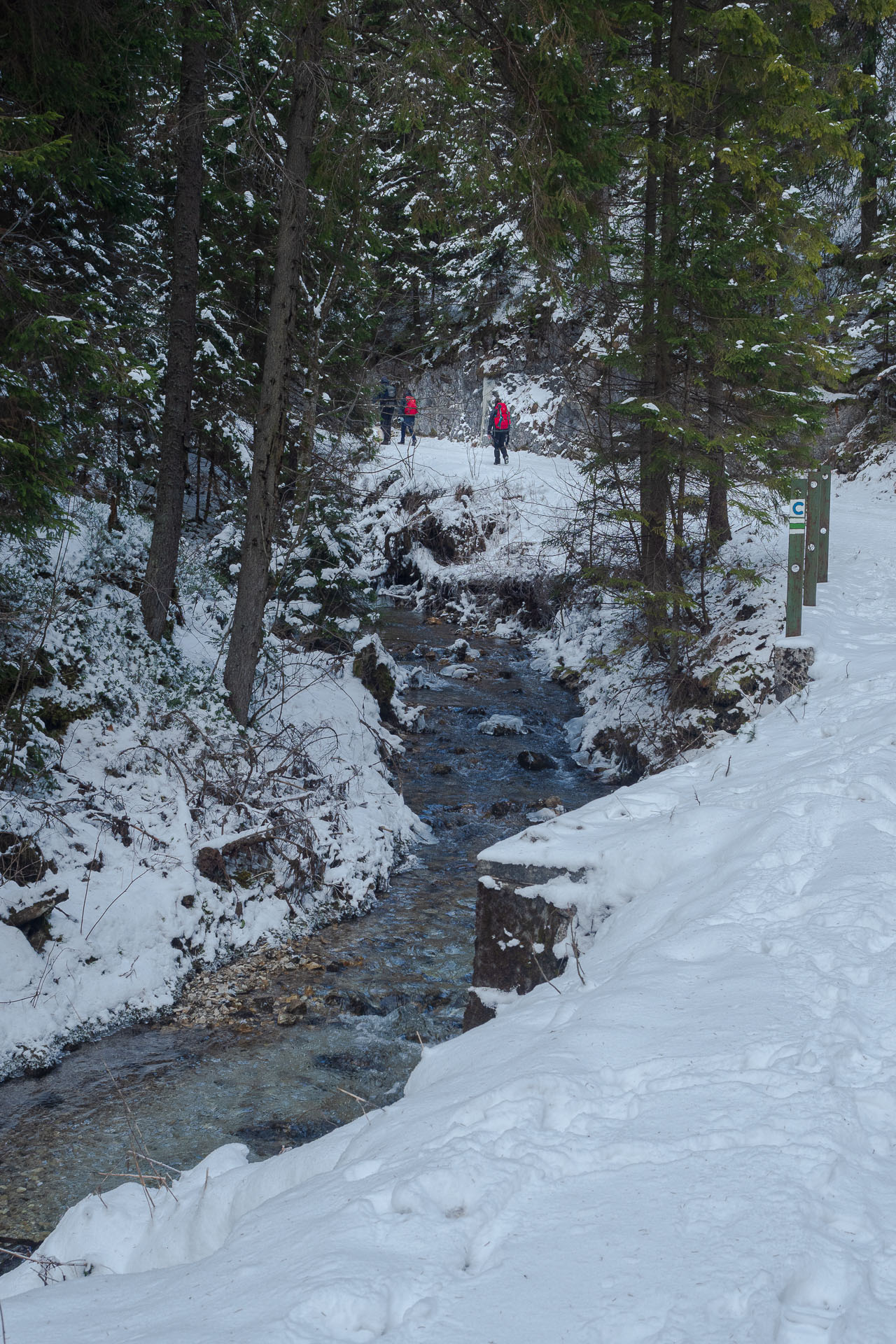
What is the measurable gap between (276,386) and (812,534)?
6.30m

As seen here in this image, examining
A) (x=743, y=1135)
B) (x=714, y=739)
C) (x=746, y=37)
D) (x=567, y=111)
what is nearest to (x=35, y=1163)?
(x=743, y=1135)

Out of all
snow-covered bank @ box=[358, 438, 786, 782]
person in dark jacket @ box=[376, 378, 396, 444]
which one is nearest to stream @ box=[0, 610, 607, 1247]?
snow-covered bank @ box=[358, 438, 786, 782]

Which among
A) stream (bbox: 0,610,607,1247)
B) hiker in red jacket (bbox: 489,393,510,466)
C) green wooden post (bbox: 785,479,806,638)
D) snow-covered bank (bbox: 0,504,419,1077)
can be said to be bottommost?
stream (bbox: 0,610,607,1247)

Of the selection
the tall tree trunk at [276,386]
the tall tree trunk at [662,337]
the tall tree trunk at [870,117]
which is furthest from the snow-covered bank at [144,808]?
the tall tree trunk at [870,117]

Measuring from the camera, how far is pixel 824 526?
12.6 metres

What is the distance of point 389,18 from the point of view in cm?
970

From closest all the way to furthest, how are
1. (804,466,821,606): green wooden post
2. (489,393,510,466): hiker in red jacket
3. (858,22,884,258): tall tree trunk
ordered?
(804,466,821,606): green wooden post
(858,22,884,258): tall tree trunk
(489,393,510,466): hiker in red jacket

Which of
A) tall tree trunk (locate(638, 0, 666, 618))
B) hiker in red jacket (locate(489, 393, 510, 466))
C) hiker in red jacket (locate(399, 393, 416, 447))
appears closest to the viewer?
tall tree trunk (locate(638, 0, 666, 618))

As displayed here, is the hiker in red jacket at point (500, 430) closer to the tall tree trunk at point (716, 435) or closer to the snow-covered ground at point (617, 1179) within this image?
the tall tree trunk at point (716, 435)

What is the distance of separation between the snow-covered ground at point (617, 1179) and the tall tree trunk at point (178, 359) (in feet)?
23.1

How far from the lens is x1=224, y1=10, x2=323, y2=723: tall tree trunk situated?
8.91 meters

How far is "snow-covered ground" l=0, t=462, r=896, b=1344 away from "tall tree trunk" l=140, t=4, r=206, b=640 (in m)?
7.04

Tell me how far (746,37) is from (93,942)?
11.4m

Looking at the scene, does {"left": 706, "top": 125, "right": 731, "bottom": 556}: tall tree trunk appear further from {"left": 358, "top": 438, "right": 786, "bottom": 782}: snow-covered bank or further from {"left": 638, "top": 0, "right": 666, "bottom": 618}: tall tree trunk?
{"left": 638, "top": 0, "right": 666, "bottom": 618}: tall tree trunk
